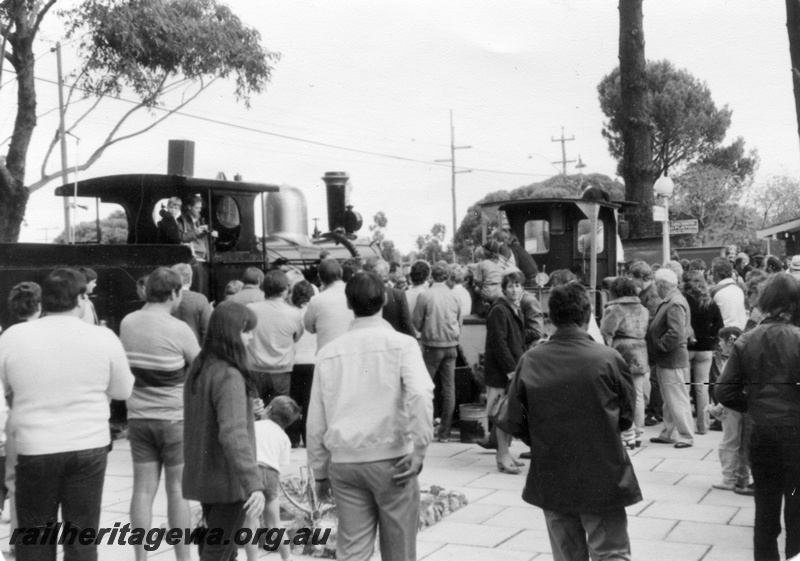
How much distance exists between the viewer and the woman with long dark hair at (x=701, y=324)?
9266mm

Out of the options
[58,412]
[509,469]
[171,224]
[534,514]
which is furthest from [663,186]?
[58,412]

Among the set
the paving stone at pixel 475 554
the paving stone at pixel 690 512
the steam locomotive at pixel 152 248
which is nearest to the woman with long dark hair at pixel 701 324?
the paving stone at pixel 690 512

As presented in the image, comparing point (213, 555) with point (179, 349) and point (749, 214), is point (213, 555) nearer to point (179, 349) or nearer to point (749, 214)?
point (179, 349)

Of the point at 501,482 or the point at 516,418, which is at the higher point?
the point at 516,418

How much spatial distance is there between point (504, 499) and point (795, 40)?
3774mm

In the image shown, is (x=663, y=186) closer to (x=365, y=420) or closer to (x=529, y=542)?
(x=529, y=542)

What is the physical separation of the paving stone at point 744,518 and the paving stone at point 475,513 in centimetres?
157

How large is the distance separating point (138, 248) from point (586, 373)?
271 inches

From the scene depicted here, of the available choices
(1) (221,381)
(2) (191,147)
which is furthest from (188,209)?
(1) (221,381)

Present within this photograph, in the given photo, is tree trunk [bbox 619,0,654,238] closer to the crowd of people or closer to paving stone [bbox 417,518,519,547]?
paving stone [bbox 417,518,519,547]

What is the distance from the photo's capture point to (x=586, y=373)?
13.5ft

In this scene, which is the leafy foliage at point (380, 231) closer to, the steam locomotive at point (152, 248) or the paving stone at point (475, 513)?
the steam locomotive at point (152, 248)

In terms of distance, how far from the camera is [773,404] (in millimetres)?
4426

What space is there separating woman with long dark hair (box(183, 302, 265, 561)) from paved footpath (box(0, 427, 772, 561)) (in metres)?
1.61
